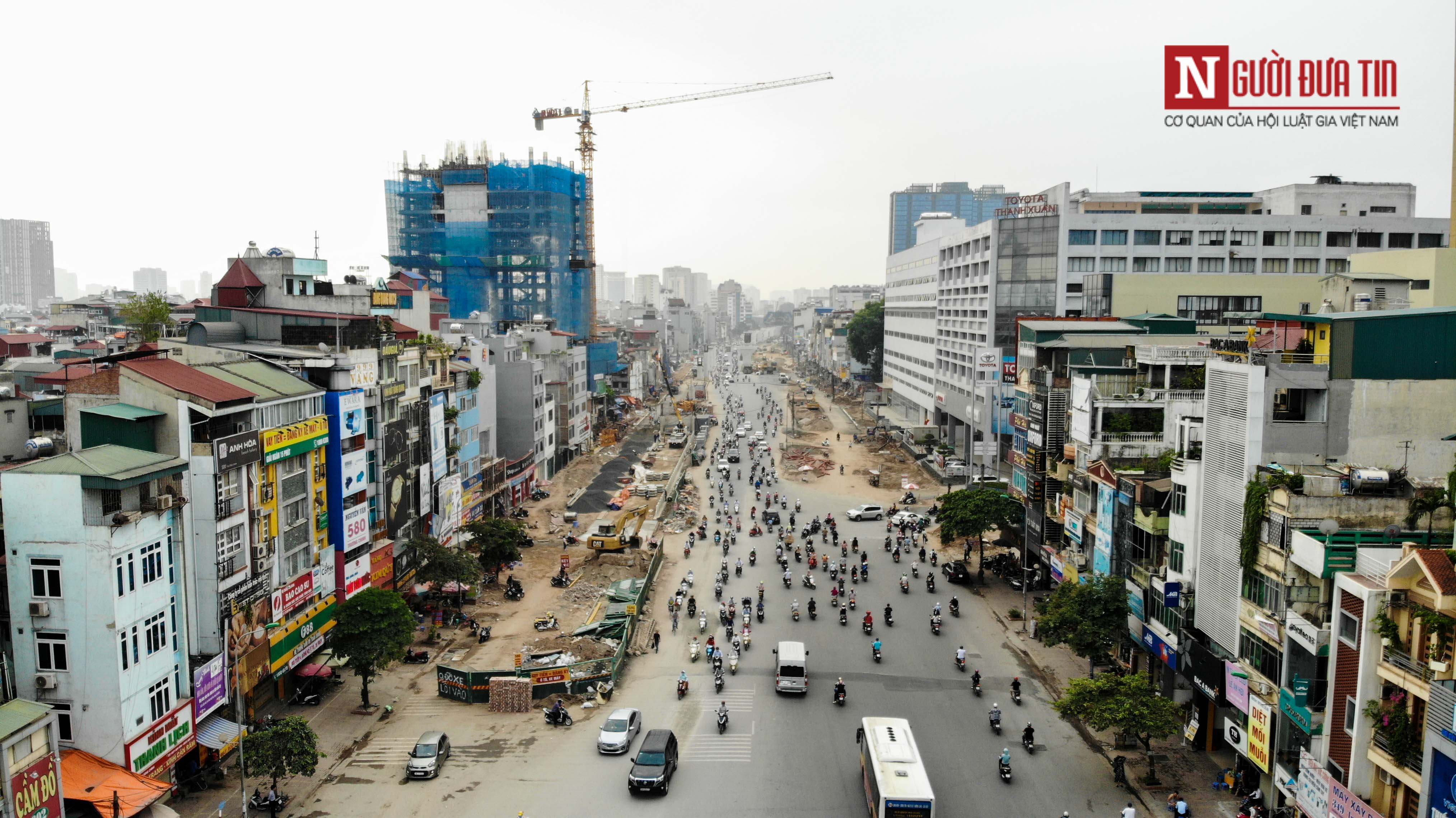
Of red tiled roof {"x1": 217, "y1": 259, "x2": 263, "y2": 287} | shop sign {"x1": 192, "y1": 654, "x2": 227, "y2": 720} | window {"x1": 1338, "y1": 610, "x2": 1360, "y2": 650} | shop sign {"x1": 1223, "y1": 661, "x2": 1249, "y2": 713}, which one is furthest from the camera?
red tiled roof {"x1": 217, "y1": 259, "x2": 263, "y2": 287}

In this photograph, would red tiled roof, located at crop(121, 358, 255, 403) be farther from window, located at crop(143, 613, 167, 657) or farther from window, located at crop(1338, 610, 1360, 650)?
window, located at crop(1338, 610, 1360, 650)

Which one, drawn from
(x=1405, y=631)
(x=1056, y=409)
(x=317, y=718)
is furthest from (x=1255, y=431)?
(x=317, y=718)

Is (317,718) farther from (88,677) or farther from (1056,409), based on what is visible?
(1056,409)

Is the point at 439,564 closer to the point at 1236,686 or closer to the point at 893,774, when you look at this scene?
the point at 893,774

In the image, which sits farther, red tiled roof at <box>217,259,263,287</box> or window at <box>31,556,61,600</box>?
red tiled roof at <box>217,259,263,287</box>

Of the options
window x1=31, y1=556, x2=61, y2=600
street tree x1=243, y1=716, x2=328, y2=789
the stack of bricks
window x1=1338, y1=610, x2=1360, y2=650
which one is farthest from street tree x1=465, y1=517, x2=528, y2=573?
window x1=1338, y1=610, x2=1360, y2=650

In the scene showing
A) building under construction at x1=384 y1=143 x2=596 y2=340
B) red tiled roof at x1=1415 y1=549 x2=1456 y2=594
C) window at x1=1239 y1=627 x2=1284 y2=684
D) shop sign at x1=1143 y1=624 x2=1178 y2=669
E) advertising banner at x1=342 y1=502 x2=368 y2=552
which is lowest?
shop sign at x1=1143 y1=624 x2=1178 y2=669

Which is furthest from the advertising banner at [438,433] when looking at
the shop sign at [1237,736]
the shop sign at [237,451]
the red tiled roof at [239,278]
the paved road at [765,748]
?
the shop sign at [1237,736]

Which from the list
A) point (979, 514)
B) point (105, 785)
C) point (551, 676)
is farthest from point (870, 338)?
point (105, 785)

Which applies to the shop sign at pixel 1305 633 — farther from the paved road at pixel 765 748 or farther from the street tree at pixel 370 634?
the street tree at pixel 370 634
